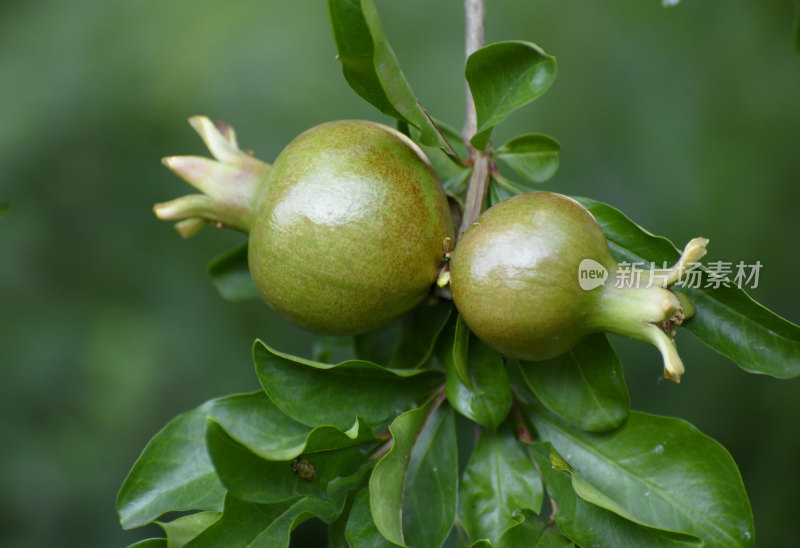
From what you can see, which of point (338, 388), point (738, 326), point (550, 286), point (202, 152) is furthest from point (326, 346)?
point (202, 152)

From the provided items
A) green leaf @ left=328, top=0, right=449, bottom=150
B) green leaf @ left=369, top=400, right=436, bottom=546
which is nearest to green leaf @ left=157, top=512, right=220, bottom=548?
green leaf @ left=369, top=400, right=436, bottom=546

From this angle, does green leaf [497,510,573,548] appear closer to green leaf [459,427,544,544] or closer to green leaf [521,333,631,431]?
green leaf [459,427,544,544]

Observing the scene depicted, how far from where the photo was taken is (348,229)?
812 mm

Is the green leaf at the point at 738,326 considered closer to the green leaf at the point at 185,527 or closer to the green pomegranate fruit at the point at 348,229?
the green pomegranate fruit at the point at 348,229

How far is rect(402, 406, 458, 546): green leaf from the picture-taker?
0.87 meters

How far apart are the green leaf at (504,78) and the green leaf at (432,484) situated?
385 mm

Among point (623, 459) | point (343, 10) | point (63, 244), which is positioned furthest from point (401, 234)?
point (63, 244)

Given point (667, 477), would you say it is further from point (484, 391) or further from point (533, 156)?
point (533, 156)

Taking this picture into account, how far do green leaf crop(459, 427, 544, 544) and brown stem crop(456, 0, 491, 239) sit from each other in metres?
0.30

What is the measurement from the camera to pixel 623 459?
0.87 metres

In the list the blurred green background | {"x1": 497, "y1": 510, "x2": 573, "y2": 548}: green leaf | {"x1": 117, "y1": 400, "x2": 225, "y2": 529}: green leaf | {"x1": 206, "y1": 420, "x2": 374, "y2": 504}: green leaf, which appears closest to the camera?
{"x1": 206, "y1": 420, "x2": 374, "y2": 504}: green leaf

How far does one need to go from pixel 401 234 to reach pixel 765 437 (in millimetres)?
1373

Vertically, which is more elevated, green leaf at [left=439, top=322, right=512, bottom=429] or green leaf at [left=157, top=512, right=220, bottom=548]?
green leaf at [left=439, top=322, right=512, bottom=429]

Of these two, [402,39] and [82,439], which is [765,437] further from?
[82,439]
